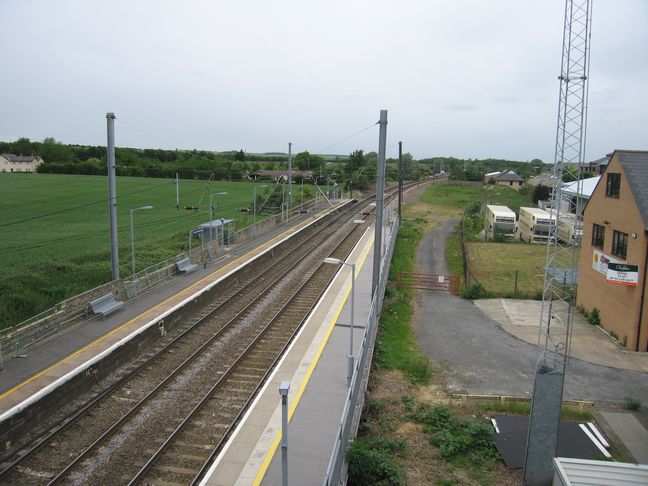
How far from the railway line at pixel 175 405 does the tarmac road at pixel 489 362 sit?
215 inches

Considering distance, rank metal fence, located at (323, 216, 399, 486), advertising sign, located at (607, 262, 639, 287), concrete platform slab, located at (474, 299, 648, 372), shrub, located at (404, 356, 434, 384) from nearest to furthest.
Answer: metal fence, located at (323, 216, 399, 486) → shrub, located at (404, 356, 434, 384) → concrete platform slab, located at (474, 299, 648, 372) → advertising sign, located at (607, 262, 639, 287)

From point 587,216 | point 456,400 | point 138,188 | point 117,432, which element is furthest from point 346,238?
point 138,188

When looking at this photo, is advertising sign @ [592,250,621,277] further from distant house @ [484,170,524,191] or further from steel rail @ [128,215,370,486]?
distant house @ [484,170,524,191]

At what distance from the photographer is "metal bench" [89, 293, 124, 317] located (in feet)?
64.2

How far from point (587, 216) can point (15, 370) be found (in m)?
23.4

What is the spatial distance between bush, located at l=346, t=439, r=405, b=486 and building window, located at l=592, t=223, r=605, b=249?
16763 mm

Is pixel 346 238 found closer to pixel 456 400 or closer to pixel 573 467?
pixel 456 400

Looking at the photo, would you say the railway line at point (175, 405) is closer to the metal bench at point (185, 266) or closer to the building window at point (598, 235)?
the metal bench at point (185, 266)

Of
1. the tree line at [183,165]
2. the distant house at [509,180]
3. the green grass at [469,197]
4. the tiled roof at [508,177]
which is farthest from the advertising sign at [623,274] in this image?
the tiled roof at [508,177]

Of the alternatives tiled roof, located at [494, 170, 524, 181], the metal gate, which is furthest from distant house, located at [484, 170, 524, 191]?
the metal gate

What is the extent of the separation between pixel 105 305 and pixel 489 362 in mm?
13902

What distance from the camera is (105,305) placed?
20109 millimetres

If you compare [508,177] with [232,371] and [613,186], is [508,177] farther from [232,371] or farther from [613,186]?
[232,371]

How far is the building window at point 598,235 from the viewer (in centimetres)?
2352
